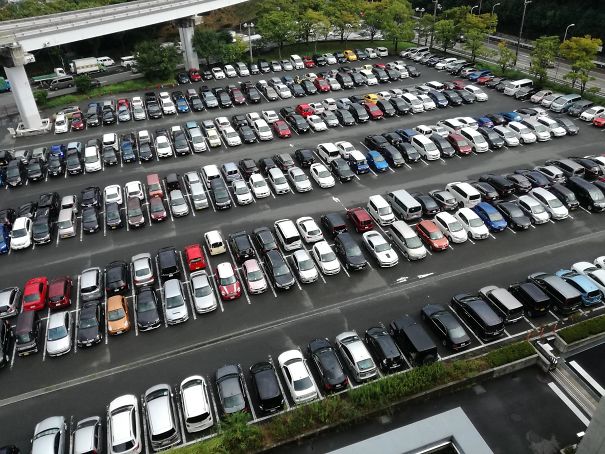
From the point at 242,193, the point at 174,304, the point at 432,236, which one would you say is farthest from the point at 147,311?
the point at 432,236

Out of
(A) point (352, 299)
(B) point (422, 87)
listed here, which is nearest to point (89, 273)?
(A) point (352, 299)

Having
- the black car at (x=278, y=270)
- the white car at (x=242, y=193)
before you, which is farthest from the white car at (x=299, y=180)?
the black car at (x=278, y=270)

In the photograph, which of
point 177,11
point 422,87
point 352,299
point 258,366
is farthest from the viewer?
point 177,11

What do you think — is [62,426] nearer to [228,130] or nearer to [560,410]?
[560,410]

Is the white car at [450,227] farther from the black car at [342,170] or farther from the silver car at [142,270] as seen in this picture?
the silver car at [142,270]

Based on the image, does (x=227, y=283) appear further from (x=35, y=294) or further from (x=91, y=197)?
(x=91, y=197)

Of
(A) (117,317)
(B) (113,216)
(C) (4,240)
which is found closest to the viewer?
(A) (117,317)
